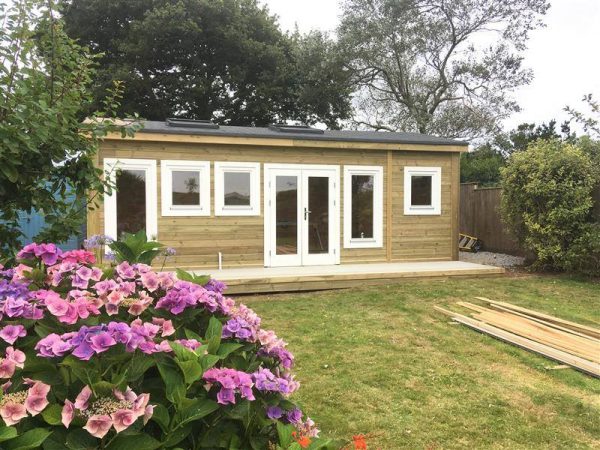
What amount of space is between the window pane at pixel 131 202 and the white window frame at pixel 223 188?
4.22 feet

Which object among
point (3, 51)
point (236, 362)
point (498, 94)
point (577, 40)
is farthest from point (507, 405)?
point (498, 94)

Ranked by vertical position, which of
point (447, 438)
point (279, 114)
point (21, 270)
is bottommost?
point (447, 438)

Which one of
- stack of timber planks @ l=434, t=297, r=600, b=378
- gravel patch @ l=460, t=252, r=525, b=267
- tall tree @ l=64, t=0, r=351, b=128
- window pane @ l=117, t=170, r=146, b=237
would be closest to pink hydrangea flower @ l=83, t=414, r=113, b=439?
stack of timber planks @ l=434, t=297, r=600, b=378

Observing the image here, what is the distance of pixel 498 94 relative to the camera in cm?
2108

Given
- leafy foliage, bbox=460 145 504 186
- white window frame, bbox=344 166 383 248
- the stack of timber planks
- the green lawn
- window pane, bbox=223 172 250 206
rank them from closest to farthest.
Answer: the green lawn
the stack of timber planks
window pane, bbox=223 172 250 206
white window frame, bbox=344 166 383 248
leafy foliage, bbox=460 145 504 186

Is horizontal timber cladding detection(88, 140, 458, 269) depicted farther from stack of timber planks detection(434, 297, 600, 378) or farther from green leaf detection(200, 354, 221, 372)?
green leaf detection(200, 354, 221, 372)

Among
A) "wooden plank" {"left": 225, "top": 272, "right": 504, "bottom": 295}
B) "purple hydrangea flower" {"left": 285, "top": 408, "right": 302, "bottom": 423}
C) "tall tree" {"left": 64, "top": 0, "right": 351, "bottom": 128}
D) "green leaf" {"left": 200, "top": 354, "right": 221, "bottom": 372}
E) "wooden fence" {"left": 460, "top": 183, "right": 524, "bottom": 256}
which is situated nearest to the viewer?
"green leaf" {"left": 200, "top": 354, "right": 221, "bottom": 372}

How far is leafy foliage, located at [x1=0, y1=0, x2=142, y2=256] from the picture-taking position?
1.98 metres

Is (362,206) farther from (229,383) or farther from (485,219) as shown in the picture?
(229,383)

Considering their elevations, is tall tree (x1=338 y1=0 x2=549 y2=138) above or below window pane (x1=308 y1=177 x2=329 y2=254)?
above

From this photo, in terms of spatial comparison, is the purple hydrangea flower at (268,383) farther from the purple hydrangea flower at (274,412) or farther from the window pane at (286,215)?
the window pane at (286,215)

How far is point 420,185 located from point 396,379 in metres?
6.69

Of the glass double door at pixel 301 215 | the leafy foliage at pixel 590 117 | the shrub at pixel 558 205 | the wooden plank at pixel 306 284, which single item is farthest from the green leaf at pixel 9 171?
the leafy foliage at pixel 590 117

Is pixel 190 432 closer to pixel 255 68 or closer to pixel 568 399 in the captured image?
pixel 568 399
